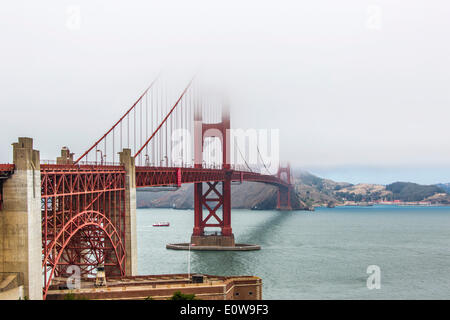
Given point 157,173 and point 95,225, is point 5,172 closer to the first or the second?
point 95,225

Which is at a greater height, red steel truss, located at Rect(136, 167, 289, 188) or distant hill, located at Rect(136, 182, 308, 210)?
red steel truss, located at Rect(136, 167, 289, 188)

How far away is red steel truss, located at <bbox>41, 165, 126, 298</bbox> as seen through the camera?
22.3 m

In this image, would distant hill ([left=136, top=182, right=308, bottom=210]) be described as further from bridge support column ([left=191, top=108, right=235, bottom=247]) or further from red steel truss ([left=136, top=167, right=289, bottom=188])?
red steel truss ([left=136, top=167, right=289, bottom=188])

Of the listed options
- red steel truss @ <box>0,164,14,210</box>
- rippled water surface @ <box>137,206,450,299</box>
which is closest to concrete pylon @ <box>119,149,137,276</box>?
rippled water surface @ <box>137,206,450,299</box>

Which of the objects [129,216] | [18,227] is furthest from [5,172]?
[129,216]

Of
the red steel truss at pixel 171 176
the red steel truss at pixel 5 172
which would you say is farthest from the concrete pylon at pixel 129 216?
the red steel truss at pixel 5 172

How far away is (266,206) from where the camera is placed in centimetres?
15525

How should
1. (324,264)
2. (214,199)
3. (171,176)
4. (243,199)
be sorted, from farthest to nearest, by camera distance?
(243,199) → (214,199) → (324,264) → (171,176)

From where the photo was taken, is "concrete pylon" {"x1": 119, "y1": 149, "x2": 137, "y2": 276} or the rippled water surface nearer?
"concrete pylon" {"x1": 119, "y1": 149, "x2": 137, "y2": 276}

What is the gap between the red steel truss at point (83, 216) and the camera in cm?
2231

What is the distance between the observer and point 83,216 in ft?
87.0

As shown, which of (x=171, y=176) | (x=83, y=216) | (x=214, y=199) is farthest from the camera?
(x=214, y=199)

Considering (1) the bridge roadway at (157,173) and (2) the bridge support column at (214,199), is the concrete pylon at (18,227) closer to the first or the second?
(1) the bridge roadway at (157,173)
